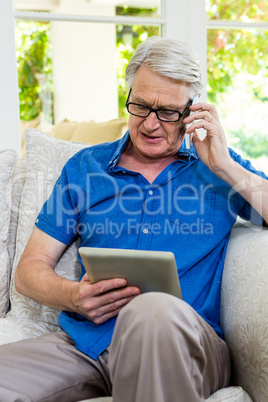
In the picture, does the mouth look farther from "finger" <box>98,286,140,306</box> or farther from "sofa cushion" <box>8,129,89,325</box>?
"finger" <box>98,286,140,306</box>

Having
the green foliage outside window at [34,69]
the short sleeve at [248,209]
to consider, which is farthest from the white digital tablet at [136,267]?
the green foliage outside window at [34,69]

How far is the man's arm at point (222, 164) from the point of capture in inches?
56.0

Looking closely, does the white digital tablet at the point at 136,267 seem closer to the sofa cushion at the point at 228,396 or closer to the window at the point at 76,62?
the sofa cushion at the point at 228,396

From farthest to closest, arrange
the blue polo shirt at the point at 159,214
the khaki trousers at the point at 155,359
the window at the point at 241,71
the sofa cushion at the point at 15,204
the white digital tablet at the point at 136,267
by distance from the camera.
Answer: the window at the point at 241,71
the sofa cushion at the point at 15,204
the blue polo shirt at the point at 159,214
the white digital tablet at the point at 136,267
the khaki trousers at the point at 155,359

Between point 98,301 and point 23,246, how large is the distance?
480 millimetres

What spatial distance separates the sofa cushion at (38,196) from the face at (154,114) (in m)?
0.28

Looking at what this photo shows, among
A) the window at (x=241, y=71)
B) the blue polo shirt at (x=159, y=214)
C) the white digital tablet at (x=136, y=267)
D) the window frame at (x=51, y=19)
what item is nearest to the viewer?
the white digital tablet at (x=136, y=267)

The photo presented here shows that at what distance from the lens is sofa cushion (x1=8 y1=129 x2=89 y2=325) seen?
5.03 feet

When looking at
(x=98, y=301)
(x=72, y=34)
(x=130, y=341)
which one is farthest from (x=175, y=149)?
(x=72, y=34)

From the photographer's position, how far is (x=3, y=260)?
1580 millimetres

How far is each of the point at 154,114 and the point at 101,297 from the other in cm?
60

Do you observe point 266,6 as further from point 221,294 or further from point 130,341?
point 130,341

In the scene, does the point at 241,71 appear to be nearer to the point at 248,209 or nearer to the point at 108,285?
the point at 248,209

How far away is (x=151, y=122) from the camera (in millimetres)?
1467
